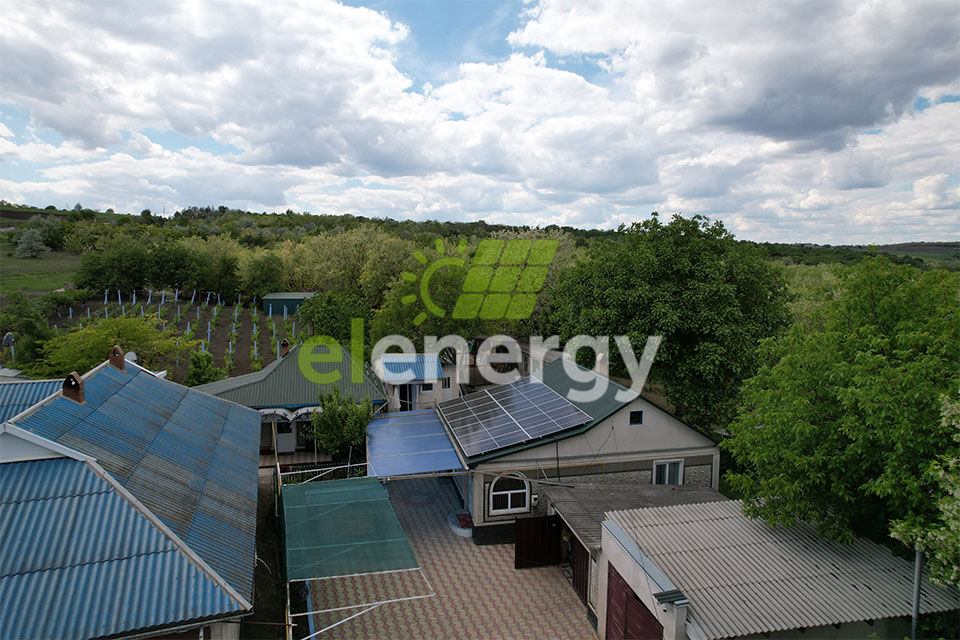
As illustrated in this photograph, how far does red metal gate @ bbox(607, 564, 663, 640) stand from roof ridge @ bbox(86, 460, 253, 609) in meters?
6.26

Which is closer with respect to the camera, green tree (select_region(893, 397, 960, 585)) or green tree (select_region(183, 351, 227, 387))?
green tree (select_region(893, 397, 960, 585))

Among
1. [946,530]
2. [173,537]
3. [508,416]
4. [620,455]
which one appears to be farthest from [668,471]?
[173,537]

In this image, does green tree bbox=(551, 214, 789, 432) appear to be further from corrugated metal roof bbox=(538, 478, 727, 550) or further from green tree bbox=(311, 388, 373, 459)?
green tree bbox=(311, 388, 373, 459)

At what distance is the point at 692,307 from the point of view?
60.5 feet

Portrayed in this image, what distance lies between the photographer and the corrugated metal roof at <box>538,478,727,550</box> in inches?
480

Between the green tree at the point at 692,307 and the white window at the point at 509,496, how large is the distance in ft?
21.9

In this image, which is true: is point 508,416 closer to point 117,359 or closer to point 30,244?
point 117,359

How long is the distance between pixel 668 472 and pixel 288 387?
13.5m

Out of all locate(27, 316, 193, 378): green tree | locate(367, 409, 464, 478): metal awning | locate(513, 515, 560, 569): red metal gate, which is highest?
locate(27, 316, 193, 378): green tree

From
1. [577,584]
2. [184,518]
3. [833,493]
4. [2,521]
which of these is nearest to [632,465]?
[577,584]

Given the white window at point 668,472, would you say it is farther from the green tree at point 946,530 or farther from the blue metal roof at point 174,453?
the blue metal roof at point 174,453

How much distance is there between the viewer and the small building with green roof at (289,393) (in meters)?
19.8

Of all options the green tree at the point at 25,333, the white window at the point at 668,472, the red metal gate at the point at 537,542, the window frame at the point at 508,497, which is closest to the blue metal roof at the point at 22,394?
the window frame at the point at 508,497

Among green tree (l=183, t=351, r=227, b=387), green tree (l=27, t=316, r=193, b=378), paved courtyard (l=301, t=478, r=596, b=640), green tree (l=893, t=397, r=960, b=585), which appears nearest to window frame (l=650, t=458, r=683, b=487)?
paved courtyard (l=301, t=478, r=596, b=640)
